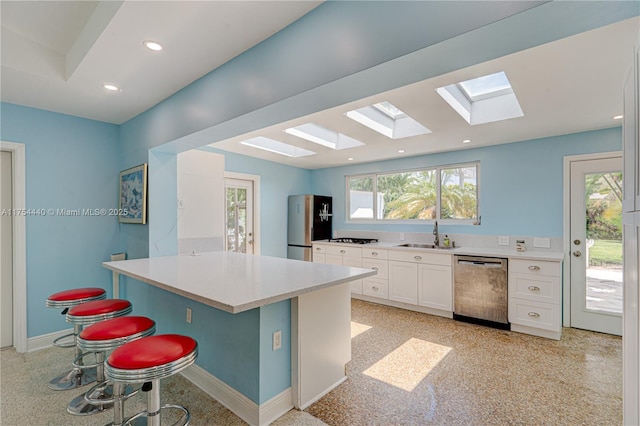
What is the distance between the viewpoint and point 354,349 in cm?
296

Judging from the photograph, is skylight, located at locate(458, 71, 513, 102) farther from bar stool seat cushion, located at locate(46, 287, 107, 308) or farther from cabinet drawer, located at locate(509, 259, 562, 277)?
bar stool seat cushion, located at locate(46, 287, 107, 308)

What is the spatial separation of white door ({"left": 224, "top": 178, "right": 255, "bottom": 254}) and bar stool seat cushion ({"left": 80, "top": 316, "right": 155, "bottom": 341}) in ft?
9.64

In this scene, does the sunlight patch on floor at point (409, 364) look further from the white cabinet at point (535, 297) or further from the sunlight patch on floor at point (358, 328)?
the white cabinet at point (535, 297)

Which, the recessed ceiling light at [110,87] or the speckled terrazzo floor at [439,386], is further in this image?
the recessed ceiling light at [110,87]

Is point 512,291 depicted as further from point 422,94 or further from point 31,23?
point 31,23

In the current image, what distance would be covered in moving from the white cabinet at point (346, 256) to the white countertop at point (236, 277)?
2.22m

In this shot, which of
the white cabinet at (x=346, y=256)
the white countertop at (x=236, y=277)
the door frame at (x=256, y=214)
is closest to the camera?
A: the white countertop at (x=236, y=277)

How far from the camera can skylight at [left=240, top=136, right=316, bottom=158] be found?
4424 millimetres

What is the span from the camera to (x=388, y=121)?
368 cm

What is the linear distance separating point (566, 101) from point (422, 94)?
51.0 inches

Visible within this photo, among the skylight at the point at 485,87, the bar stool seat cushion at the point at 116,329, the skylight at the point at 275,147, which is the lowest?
the bar stool seat cushion at the point at 116,329

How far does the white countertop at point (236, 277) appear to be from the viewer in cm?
153

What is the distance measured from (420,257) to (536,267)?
1278 millimetres

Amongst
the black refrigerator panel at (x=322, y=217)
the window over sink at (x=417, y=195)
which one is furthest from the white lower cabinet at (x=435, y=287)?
the black refrigerator panel at (x=322, y=217)
